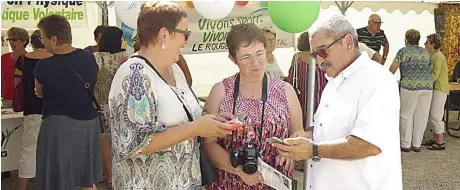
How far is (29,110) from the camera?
4.05 m

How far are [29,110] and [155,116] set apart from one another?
261 centimetres

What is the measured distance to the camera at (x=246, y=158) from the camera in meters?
1.96

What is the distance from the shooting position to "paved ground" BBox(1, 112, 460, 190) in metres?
4.88

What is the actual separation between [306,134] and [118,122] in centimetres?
75

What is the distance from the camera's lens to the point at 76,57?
10.6 ft

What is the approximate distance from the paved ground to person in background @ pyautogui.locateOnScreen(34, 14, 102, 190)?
1.28 meters

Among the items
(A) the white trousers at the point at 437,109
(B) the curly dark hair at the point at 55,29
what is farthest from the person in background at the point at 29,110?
(A) the white trousers at the point at 437,109

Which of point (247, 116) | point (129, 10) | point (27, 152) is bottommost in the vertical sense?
point (27, 152)

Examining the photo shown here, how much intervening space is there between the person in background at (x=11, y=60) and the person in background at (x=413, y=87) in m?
4.11

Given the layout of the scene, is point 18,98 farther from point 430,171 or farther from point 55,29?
point 430,171

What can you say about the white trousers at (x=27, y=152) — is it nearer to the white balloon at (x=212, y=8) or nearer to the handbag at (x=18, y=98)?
the handbag at (x=18, y=98)

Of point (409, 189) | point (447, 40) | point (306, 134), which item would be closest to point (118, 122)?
point (306, 134)

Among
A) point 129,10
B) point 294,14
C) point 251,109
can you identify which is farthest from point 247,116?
point 129,10

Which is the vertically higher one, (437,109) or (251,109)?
(251,109)
